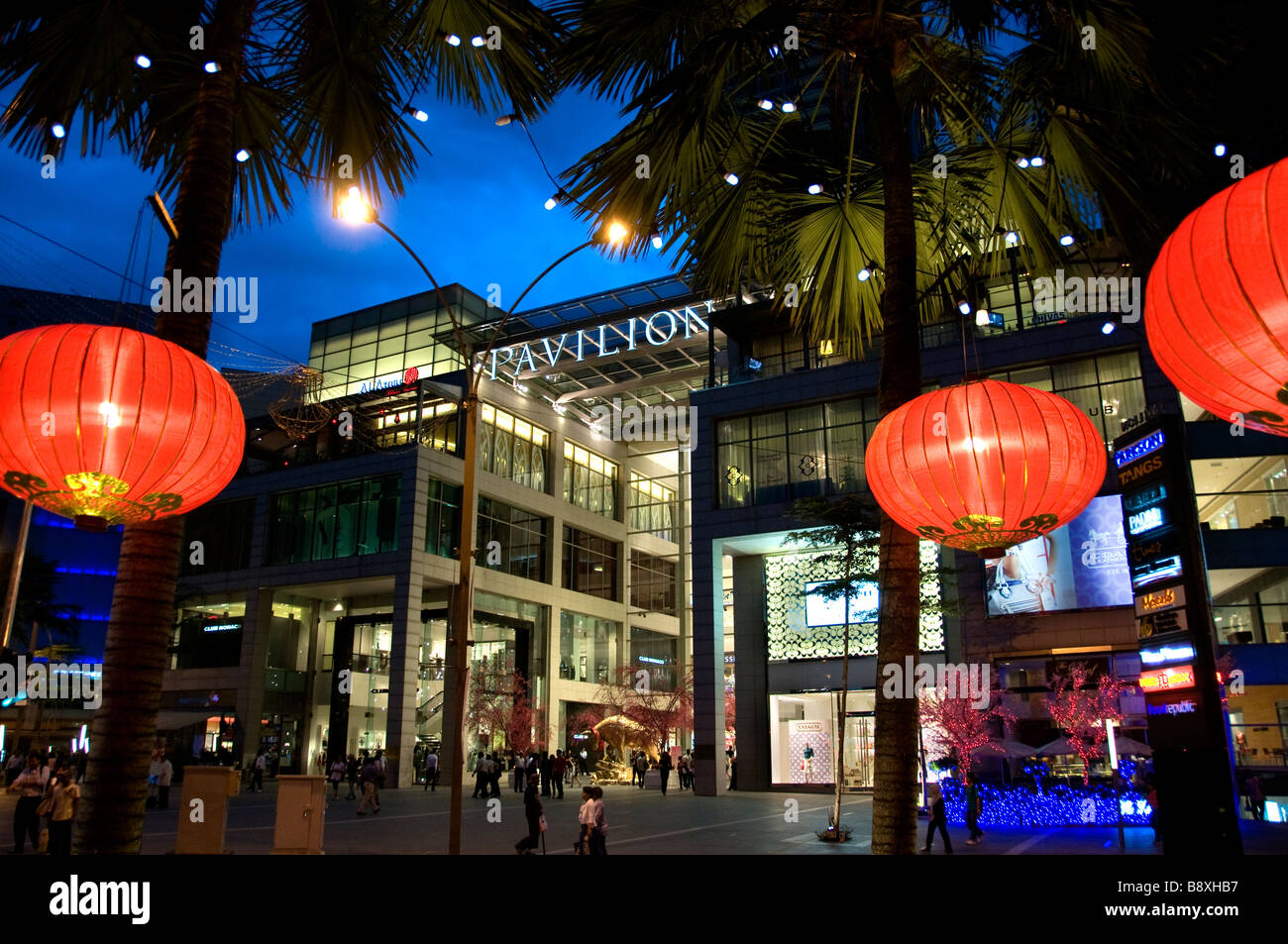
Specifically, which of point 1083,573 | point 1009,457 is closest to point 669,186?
point 1009,457

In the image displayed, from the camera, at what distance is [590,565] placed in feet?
177

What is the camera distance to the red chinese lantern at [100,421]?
5.23m

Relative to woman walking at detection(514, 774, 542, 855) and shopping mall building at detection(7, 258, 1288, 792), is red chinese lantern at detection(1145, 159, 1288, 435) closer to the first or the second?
woman walking at detection(514, 774, 542, 855)

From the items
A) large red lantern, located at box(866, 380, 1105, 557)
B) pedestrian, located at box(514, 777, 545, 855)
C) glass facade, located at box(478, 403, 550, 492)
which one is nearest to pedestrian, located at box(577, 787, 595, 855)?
pedestrian, located at box(514, 777, 545, 855)

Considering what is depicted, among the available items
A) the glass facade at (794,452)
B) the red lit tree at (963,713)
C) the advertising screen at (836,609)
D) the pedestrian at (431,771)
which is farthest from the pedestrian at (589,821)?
the pedestrian at (431,771)

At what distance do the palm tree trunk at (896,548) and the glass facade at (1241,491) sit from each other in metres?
26.0

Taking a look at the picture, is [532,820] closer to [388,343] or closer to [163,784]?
[163,784]

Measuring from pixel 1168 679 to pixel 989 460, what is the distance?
10082mm

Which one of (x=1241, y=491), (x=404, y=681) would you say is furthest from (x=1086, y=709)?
(x=404, y=681)

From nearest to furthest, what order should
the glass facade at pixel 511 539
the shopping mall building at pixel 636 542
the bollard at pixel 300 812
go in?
the bollard at pixel 300 812
the shopping mall building at pixel 636 542
the glass facade at pixel 511 539

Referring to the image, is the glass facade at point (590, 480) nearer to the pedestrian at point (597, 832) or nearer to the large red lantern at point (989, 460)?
the pedestrian at point (597, 832)

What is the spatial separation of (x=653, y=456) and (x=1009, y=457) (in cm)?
5403

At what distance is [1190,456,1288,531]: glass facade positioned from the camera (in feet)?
92.9
